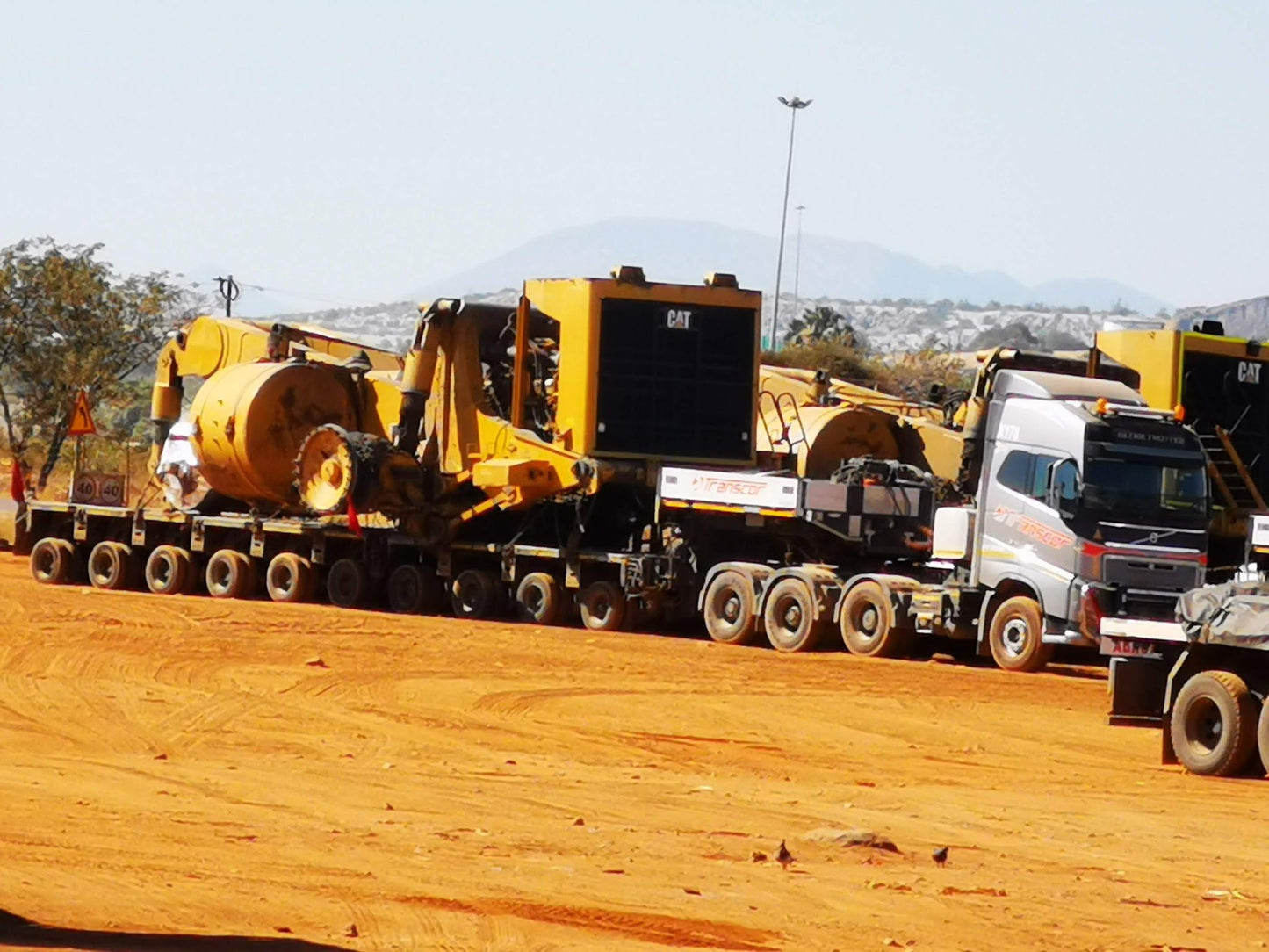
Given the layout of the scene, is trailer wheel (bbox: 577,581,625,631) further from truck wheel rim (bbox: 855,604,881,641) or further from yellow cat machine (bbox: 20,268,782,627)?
truck wheel rim (bbox: 855,604,881,641)

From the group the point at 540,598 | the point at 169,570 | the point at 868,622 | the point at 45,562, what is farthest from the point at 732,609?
the point at 45,562

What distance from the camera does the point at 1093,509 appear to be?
2477 cm

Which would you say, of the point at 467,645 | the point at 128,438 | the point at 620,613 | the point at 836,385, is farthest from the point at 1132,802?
the point at 128,438

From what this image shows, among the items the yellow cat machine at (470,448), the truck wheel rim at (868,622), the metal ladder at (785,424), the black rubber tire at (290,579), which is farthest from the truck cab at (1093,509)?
the black rubber tire at (290,579)

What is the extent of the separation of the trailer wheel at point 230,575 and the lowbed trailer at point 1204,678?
62.3 ft

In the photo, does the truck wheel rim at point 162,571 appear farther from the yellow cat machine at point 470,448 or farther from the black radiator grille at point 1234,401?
the black radiator grille at point 1234,401

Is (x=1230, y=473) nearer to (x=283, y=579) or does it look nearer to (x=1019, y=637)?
(x=1019, y=637)

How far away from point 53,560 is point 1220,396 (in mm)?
19093

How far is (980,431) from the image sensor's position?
2622 cm

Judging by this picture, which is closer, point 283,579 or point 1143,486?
point 1143,486

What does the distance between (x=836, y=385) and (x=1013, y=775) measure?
21.9 m

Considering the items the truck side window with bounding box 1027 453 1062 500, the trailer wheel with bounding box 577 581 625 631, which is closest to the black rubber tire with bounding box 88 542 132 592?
the trailer wheel with bounding box 577 581 625 631

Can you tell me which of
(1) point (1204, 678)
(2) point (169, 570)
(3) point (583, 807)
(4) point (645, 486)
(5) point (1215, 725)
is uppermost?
(4) point (645, 486)

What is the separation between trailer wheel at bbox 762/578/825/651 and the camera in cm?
2741
